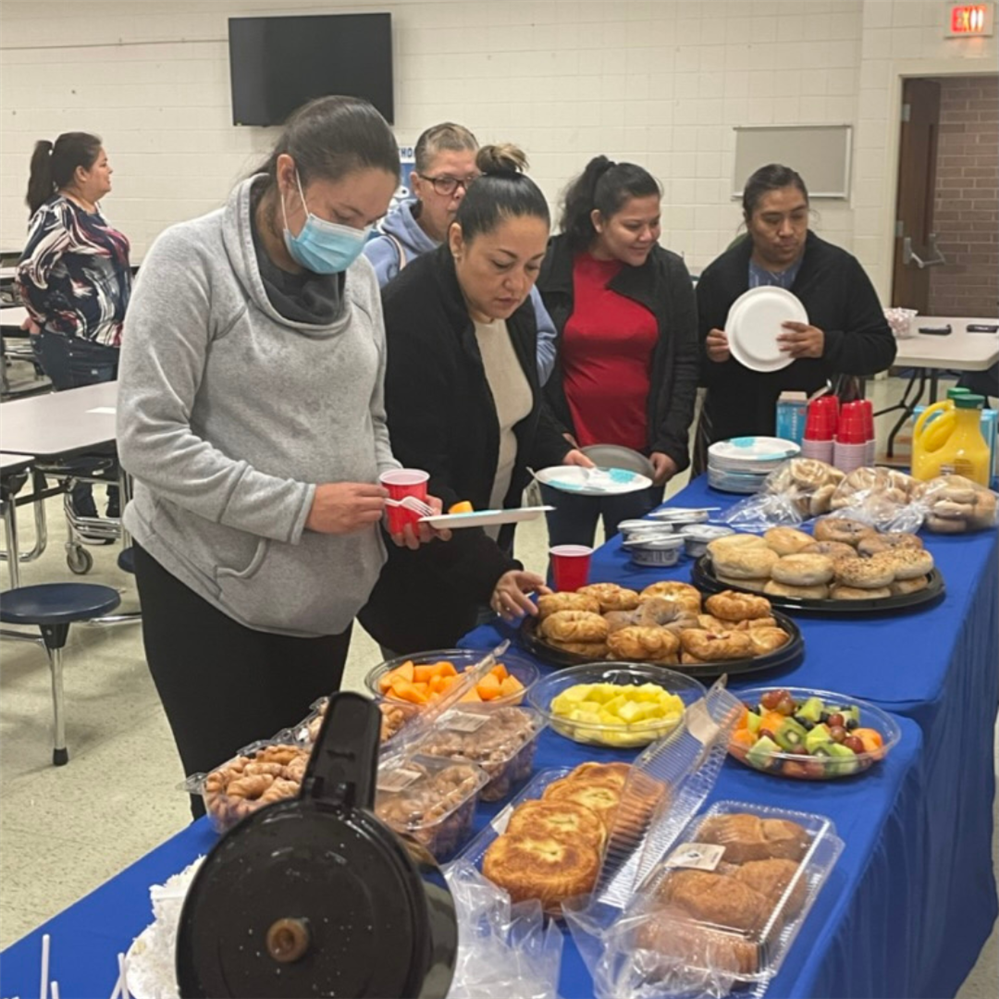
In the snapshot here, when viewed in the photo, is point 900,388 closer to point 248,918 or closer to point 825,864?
point 825,864

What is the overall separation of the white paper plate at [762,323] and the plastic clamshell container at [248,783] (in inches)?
85.8

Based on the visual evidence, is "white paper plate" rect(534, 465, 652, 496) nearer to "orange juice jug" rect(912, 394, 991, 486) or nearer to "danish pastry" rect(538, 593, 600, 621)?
"danish pastry" rect(538, 593, 600, 621)

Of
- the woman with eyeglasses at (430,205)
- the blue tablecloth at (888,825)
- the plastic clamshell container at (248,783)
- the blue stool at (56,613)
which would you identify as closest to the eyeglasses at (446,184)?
the woman with eyeglasses at (430,205)

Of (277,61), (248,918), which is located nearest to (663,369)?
(248,918)

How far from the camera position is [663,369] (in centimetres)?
324

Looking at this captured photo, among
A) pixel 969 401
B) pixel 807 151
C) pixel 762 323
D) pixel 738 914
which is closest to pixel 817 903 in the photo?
pixel 738 914

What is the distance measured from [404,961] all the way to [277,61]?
9168 millimetres

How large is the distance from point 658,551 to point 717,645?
575mm

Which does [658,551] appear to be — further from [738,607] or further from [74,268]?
[74,268]

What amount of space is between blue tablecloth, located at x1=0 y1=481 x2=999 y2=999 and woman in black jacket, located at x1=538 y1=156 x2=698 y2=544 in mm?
752

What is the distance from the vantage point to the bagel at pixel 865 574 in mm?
2182

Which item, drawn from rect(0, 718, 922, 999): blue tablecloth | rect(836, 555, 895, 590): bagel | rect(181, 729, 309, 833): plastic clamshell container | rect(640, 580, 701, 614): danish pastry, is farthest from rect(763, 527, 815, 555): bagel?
rect(181, 729, 309, 833): plastic clamshell container

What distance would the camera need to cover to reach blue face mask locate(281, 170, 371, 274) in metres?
1.80

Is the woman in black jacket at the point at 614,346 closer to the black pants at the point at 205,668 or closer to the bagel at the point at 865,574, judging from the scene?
the bagel at the point at 865,574
